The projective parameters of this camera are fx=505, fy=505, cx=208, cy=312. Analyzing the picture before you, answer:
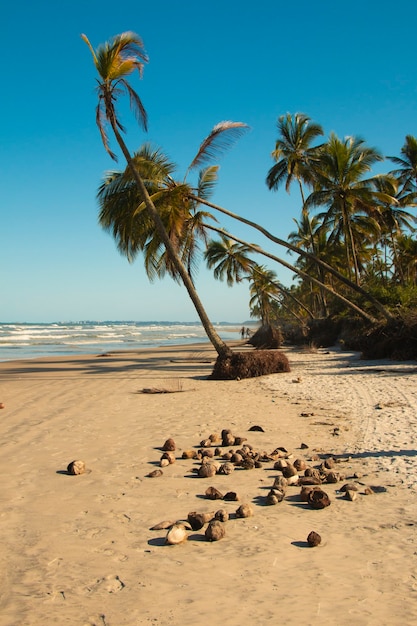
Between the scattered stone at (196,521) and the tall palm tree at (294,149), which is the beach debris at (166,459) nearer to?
the scattered stone at (196,521)

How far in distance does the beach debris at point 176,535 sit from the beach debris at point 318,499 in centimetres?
108

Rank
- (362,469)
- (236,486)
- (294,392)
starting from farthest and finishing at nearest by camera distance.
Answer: (294,392) → (362,469) → (236,486)

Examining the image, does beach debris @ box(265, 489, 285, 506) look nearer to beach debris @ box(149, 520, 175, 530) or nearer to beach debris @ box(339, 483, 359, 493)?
beach debris @ box(339, 483, 359, 493)

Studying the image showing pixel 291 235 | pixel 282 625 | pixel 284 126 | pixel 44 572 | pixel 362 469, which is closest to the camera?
pixel 282 625

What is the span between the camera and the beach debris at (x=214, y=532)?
130 inches

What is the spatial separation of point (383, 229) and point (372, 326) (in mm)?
17135

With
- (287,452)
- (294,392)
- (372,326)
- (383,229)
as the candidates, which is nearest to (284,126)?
(383,229)

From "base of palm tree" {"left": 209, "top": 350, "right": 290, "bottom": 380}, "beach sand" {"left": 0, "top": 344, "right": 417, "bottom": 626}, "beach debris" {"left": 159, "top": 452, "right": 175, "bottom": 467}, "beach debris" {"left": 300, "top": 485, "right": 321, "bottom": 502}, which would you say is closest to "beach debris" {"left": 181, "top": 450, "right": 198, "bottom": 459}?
"beach sand" {"left": 0, "top": 344, "right": 417, "bottom": 626}

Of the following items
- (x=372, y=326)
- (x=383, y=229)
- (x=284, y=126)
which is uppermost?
(x=284, y=126)

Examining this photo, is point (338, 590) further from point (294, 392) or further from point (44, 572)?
point (294, 392)

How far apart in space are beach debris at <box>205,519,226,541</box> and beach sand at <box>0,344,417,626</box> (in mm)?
44

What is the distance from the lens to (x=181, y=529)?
3.33 metres

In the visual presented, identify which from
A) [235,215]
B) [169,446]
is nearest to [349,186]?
[235,215]

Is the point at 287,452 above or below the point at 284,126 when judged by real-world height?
below
